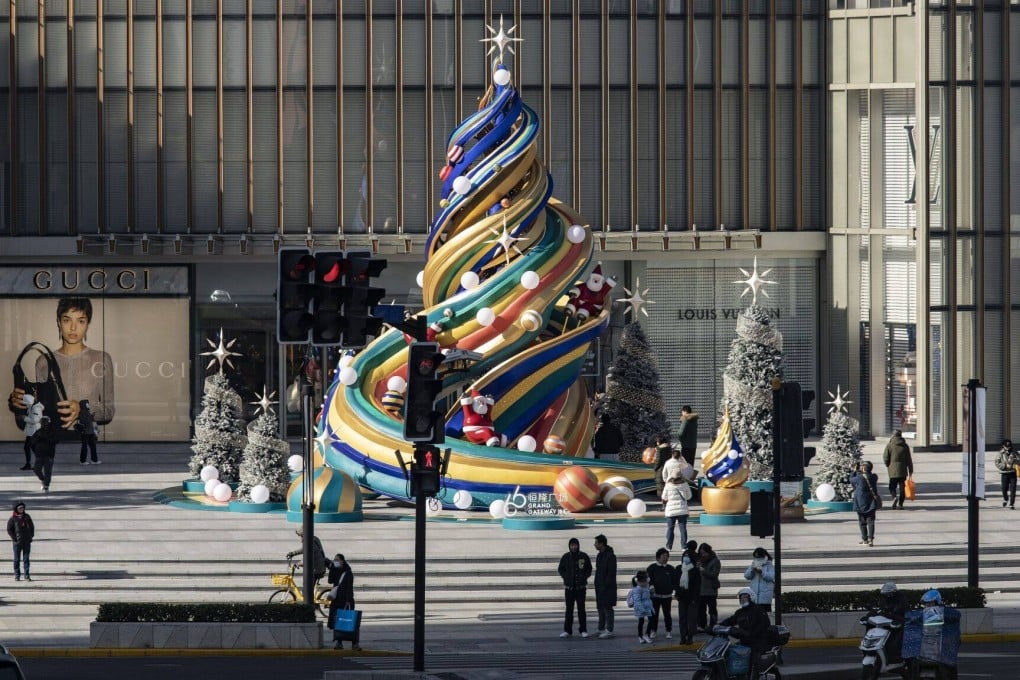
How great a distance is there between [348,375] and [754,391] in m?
7.33

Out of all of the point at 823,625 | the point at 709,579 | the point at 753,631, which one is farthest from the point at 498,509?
the point at 753,631

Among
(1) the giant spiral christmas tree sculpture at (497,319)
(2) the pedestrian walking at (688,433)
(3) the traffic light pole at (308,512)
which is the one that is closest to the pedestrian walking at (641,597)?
(3) the traffic light pole at (308,512)

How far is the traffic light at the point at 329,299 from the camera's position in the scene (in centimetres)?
2203

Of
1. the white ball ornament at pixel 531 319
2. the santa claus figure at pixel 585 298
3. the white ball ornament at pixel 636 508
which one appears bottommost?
the white ball ornament at pixel 636 508

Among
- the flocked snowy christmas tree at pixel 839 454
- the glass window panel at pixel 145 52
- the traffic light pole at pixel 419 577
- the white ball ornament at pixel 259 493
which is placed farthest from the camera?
the glass window panel at pixel 145 52

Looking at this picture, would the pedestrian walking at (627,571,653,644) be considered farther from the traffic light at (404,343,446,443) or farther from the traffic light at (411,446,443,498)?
the traffic light at (404,343,446,443)

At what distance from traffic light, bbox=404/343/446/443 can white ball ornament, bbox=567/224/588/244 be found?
15.0 metres

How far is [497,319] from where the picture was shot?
36.7 meters

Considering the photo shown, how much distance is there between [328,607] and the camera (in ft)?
92.5

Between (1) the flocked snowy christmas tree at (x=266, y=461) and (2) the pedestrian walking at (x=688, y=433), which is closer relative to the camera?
(1) the flocked snowy christmas tree at (x=266, y=461)

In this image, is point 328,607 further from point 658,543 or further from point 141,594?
point 658,543

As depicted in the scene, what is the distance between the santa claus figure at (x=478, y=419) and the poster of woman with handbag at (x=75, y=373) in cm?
1857

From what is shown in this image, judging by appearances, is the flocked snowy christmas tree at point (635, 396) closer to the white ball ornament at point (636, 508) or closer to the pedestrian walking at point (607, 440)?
the pedestrian walking at point (607, 440)

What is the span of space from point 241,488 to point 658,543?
26.7 feet
